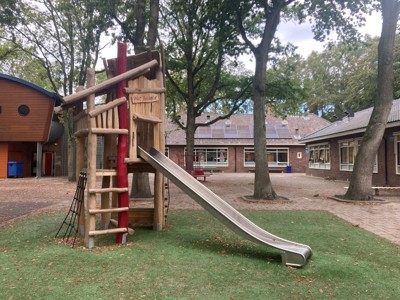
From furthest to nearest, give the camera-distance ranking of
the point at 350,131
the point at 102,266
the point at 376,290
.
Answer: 1. the point at 350,131
2. the point at 102,266
3. the point at 376,290

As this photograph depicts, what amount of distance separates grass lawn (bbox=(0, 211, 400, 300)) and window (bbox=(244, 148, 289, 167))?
31208 mm

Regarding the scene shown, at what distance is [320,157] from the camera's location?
28047 millimetres

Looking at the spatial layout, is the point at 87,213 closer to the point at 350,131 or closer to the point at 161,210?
the point at 161,210

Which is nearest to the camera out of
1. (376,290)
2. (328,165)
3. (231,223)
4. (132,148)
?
(376,290)

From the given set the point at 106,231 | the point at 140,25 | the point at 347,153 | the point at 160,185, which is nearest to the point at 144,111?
the point at 160,185

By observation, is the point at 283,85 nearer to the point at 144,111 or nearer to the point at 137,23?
the point at 137,23

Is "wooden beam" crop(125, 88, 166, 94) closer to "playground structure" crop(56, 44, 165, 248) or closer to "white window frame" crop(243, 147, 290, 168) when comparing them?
"playground structure" crop(56, 44, 165, 248)

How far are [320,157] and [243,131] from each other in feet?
43.6

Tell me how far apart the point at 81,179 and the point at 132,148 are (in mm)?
1142

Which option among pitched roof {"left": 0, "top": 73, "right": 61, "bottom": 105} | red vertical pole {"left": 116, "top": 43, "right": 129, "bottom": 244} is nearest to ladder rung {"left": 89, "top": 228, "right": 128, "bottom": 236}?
red vertical pole {"left": 116, "top": 43, "right": 129, "bottom": 244}

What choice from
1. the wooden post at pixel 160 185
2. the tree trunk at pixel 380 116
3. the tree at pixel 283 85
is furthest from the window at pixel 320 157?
the wooden post at pixel 160 185

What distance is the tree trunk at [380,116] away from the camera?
12.1m

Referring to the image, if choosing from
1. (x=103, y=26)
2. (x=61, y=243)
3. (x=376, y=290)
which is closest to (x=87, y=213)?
(x=61, y=243)

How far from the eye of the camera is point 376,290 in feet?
12.8
